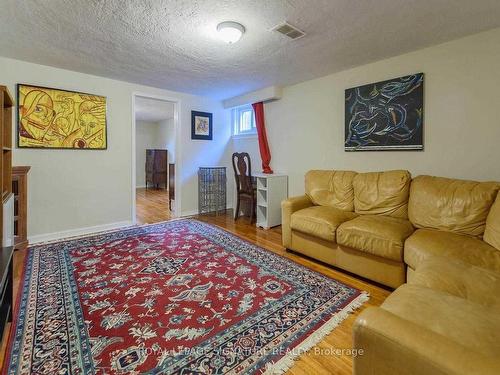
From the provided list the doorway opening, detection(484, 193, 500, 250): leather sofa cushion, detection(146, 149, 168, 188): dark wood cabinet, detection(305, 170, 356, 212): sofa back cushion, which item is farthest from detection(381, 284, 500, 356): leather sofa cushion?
detection(146, 149, 168, 188): dark wood cabinet

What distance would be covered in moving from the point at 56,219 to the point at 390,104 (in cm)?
441

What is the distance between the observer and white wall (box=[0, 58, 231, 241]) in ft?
10.3

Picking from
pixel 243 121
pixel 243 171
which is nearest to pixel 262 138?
pixel 243 171

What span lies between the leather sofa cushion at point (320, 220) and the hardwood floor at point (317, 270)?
0.34m

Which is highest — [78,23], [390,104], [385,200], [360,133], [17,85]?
[78,23]

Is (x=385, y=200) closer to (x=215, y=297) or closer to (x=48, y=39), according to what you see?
(x=215, y=297)

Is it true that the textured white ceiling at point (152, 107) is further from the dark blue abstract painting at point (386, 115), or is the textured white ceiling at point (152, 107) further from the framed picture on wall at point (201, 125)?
the dark blue abstract painting at point (386, 115)

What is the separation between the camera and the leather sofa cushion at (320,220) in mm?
2416

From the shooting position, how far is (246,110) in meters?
5.01

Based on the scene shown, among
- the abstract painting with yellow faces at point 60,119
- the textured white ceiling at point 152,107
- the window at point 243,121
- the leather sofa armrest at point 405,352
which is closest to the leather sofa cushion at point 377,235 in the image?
the leather sofa armrest at point 405,352

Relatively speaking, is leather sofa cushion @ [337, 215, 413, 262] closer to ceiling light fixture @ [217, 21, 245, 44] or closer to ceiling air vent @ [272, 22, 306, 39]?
ceiling air vent @ [272, 22, 306, 39]

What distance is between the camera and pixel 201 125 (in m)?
4.82

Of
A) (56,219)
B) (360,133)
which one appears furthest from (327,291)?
(56,219)

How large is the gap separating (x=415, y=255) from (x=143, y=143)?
8.64 m
